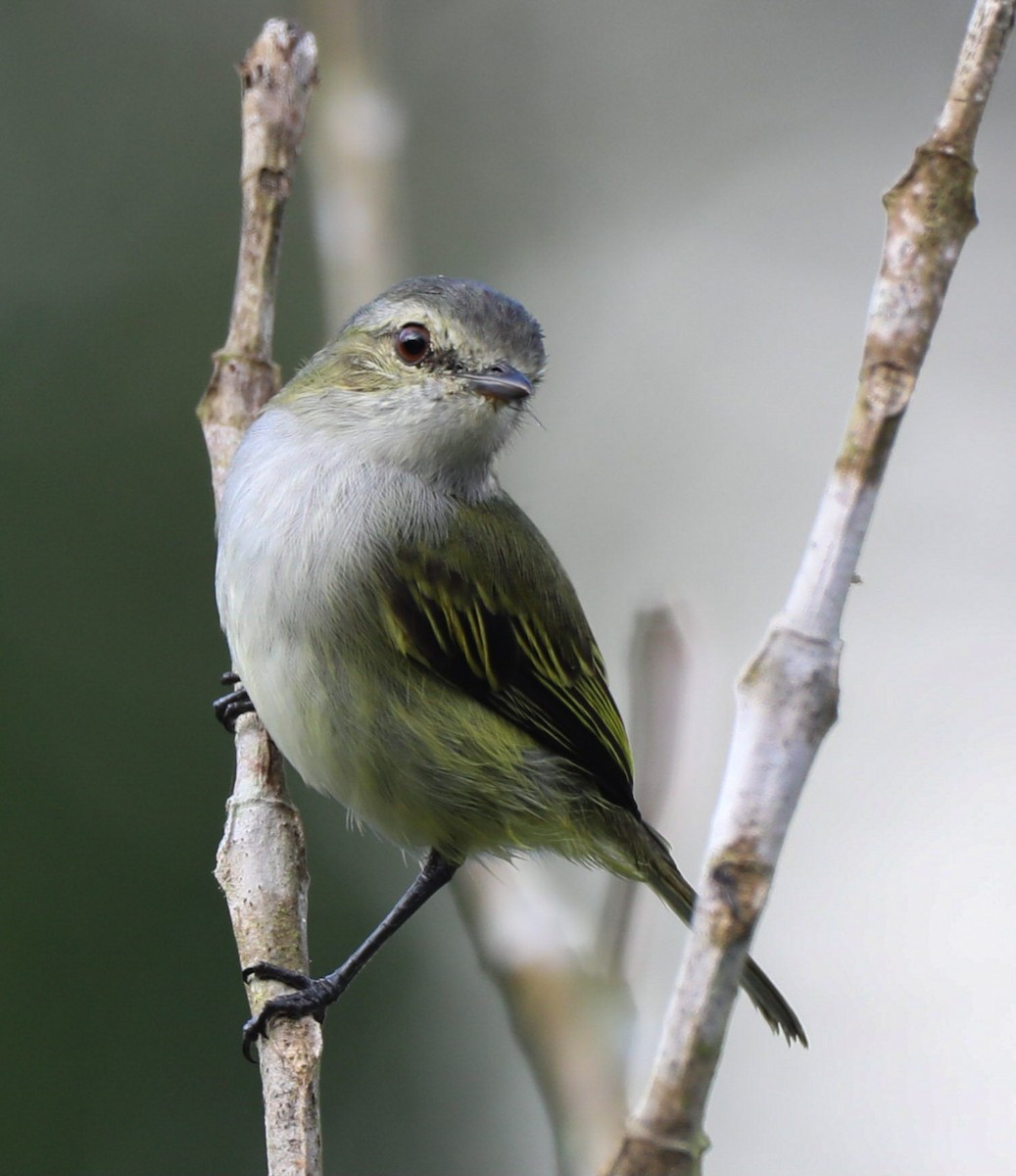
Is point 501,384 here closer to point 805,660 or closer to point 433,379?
point 433,379

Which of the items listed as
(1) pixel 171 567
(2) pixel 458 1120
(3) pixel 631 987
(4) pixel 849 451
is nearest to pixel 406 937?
(2) pixel 458 1120

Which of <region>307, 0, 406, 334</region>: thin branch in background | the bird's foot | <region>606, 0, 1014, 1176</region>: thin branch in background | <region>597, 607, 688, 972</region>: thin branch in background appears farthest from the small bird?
<region>606, 0, 1014, 1176</region>: thin branch in background

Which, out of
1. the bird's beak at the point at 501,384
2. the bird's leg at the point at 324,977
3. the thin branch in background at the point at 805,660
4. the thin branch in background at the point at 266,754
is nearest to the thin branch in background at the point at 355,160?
the thin branch in background at the point at 266,754

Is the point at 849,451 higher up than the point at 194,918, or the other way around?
the point at 849,451

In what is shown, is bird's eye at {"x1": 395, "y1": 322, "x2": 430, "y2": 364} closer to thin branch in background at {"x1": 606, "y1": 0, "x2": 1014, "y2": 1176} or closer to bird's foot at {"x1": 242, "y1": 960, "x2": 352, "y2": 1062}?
bird's foot at {"x1": 242, "y1": 960, "x2": 352, "y2": 1062}

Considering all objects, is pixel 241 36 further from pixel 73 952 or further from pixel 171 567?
pixel 73 952
